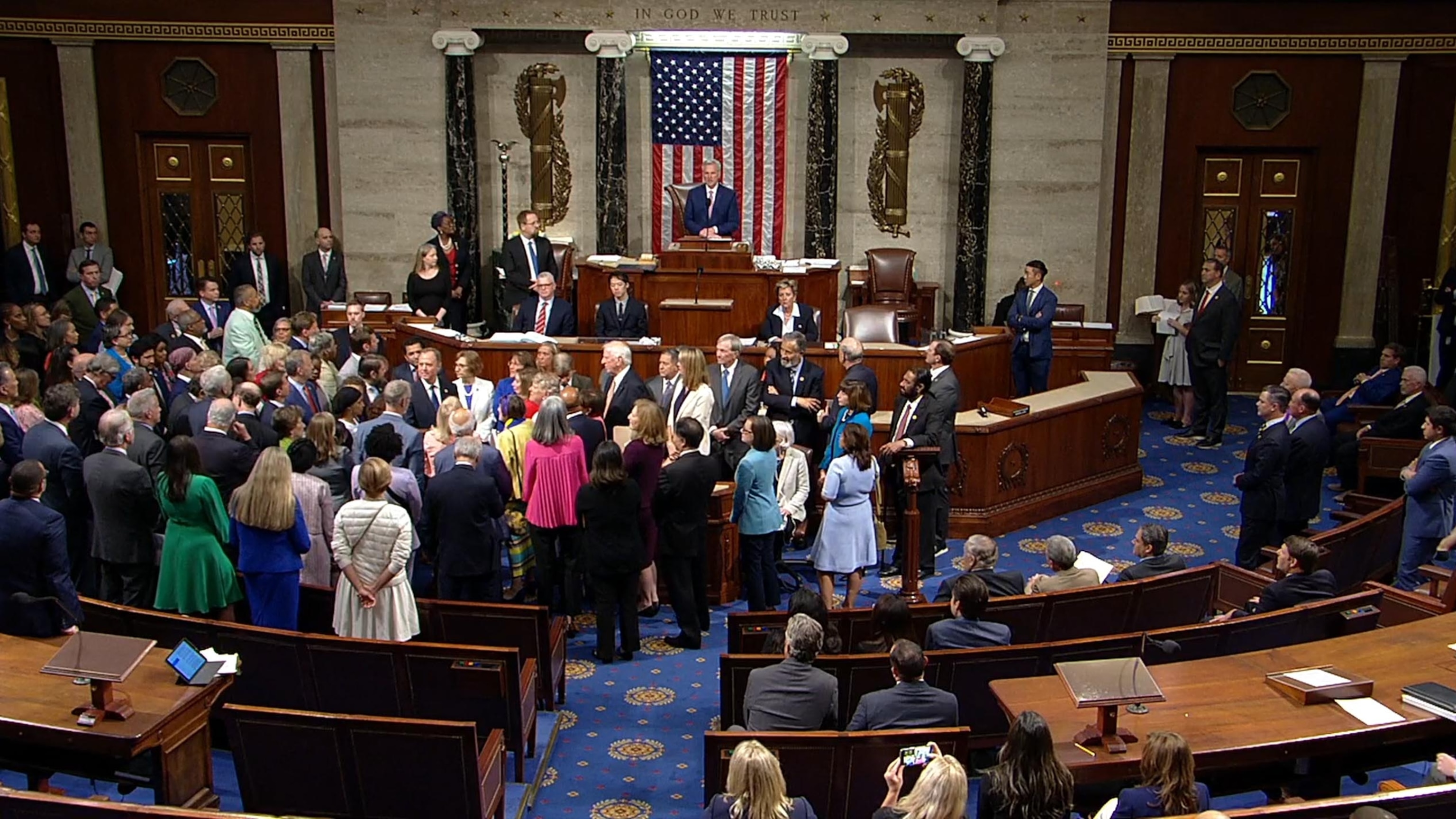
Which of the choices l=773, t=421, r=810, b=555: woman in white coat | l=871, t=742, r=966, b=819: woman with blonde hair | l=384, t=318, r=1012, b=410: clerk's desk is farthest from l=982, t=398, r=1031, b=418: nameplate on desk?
l=871, t=742, r=966, b=819: woman with blonde hair

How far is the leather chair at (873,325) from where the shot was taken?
12.4m

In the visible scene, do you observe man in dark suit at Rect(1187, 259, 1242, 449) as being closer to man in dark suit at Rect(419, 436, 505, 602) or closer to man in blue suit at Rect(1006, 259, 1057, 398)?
man in blue suit at Rect(1006, 259, 1057, 398)

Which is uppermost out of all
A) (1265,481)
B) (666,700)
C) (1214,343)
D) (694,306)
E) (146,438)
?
(694,306)

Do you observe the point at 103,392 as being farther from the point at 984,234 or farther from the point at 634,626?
the point at 984,234

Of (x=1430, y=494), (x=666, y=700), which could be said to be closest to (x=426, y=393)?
(x=666, y=700)

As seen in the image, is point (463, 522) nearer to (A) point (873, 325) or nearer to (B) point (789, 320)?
(B) point (789, 320)

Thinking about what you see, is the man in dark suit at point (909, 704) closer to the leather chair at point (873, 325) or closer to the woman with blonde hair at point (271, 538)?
the woman with blonde hair at point (271, 538)

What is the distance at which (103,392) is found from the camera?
897 centimetres

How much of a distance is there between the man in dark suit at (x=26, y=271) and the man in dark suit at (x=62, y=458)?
673 cm

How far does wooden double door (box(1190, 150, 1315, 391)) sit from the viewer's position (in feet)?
48.3

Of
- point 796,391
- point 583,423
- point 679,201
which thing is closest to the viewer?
point 583,423

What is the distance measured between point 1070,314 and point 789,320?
3577mm

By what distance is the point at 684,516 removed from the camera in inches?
328

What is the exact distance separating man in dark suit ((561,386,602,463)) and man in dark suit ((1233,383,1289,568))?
4045 millimetres
